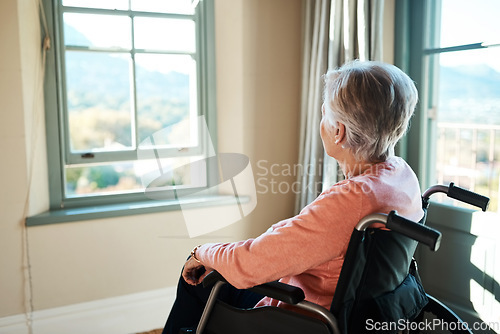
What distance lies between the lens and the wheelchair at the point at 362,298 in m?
1.14

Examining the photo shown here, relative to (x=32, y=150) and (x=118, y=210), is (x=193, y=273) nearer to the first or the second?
(x=118, y=210)

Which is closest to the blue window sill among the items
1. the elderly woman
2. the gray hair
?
the elderly woman

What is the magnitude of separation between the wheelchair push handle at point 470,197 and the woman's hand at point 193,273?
82 cm

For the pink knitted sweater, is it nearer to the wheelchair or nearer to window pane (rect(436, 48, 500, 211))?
the wheelchair

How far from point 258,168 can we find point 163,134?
0.58 metres

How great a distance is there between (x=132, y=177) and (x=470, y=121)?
1749 mm

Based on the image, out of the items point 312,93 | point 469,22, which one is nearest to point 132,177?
point 312,93

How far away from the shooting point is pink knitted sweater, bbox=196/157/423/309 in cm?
Answer: 119

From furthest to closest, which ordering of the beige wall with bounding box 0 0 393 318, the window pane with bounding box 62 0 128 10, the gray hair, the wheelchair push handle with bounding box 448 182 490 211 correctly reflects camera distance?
the window pane with bounding box 62 0 128 10
the beige wall with bounding box 0 0 393 318
the wheelchair push handle with bounding box 448 182 490 211
the gray hair

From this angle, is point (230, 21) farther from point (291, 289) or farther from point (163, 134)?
point (291, 289)

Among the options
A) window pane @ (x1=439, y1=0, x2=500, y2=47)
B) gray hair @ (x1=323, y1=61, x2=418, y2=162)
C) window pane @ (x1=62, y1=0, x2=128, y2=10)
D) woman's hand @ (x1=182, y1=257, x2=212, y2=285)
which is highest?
window pane @ (x1=62, y1=0, x2=128, y2=10)

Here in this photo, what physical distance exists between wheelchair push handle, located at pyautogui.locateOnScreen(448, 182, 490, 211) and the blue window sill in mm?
1386

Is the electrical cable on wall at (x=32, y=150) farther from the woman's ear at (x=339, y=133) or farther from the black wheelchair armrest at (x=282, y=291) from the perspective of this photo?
the woman's ear at (x=339, y=133)

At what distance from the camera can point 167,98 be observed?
272 centimetres
